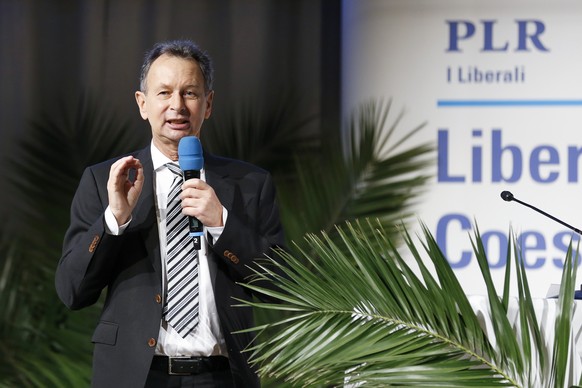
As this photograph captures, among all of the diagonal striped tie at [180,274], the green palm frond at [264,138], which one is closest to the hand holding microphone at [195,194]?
the diagonal striped tie at [180,274]

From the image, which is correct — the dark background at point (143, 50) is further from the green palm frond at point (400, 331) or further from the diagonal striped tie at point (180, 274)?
the green palm frond at point (400, 331)

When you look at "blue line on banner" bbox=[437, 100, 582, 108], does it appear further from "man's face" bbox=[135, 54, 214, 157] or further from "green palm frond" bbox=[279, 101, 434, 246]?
"man's face" bbox=[135, 54, 214, 157]

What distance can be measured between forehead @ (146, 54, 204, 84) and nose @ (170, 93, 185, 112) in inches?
1.7

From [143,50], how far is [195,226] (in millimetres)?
3750

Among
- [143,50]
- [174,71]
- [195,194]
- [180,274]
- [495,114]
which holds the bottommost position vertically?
[180,274]

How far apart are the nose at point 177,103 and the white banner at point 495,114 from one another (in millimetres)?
2577

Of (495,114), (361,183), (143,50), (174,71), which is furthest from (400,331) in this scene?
(143,50)

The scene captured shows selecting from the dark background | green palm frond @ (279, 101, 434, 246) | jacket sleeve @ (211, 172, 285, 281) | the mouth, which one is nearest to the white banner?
green palm frond @ (279, 101, 434, 246)

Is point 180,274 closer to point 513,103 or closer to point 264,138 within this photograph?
point 513,103

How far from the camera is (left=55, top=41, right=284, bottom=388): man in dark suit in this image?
2.17 m

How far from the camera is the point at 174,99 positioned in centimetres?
225

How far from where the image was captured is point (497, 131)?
4.76m

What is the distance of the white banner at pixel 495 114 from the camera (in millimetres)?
4742

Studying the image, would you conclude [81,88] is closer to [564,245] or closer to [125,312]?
[564,245]
